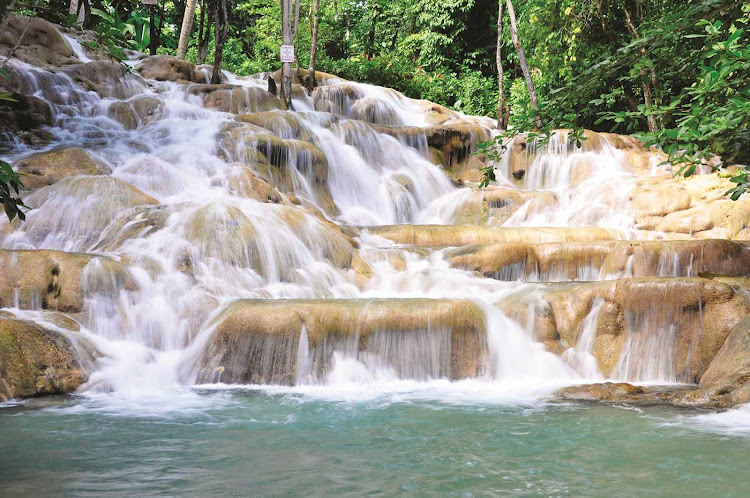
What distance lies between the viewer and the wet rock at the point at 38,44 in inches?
659

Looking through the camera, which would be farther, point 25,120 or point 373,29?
point 373,29

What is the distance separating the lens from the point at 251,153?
45.5 feet

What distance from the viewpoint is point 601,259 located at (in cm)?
1030

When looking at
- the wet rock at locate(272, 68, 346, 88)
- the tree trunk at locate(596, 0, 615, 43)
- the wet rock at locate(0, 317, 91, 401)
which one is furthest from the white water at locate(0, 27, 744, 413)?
the tree trunk at locate(596, 0, 615, 43)

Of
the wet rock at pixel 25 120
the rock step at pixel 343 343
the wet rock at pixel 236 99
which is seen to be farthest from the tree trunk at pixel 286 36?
the rock step at pixel 343 343

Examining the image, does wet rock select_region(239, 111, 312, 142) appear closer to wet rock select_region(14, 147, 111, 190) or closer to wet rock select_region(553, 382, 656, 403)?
wet rock select_region(14, 147, 111, 190)

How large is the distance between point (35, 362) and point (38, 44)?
13.7 meters

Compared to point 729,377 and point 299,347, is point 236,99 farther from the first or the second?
point 729,377

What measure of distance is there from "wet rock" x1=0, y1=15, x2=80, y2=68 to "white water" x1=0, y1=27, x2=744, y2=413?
132 centimetres

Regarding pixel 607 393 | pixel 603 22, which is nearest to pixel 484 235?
pixel 607 393

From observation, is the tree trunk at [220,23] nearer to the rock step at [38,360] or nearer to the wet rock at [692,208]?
the wet rock at [692,208]

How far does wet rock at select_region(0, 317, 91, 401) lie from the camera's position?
649cm

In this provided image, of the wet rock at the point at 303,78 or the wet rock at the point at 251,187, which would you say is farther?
the wet rock at the point at 303,78

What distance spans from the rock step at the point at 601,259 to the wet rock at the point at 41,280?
5464 mm
